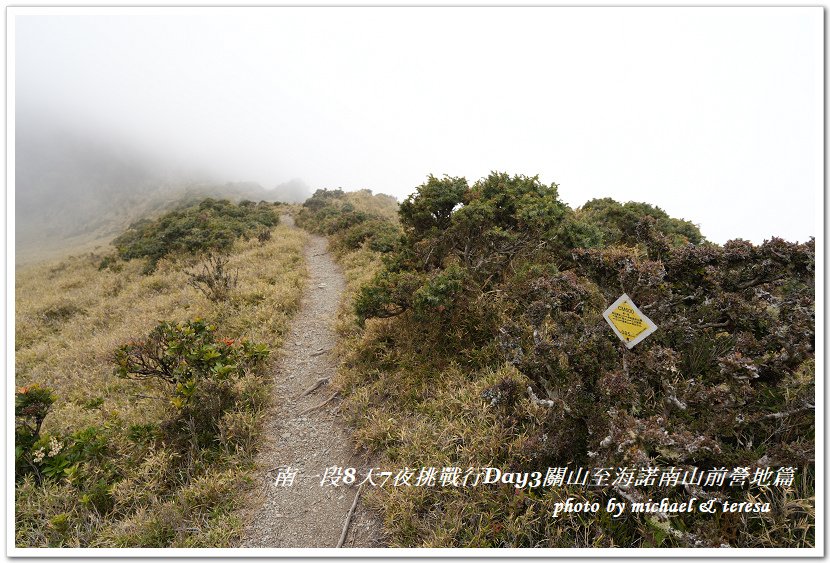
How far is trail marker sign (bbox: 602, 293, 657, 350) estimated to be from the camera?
322cm

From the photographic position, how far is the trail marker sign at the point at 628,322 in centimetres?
322

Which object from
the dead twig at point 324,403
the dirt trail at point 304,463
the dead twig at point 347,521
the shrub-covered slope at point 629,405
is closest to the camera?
the shrub-covered slope at point 629,405

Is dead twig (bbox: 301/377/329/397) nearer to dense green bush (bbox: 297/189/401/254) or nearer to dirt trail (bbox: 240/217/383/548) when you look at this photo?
dirt trail (bbox: 240/217/383/548)

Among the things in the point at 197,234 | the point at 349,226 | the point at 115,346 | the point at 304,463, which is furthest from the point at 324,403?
the point at 197,234

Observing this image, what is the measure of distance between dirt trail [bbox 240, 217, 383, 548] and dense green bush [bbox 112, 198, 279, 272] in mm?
11972

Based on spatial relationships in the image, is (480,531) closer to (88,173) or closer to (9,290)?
(9,290)

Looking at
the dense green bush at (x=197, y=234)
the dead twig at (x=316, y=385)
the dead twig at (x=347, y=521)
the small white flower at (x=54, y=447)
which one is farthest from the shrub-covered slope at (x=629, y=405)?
the dense green bush at (x=197, y=234)

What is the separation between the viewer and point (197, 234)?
1716 centimetres

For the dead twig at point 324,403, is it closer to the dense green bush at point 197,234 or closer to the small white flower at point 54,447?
the small white flower at point 54,447

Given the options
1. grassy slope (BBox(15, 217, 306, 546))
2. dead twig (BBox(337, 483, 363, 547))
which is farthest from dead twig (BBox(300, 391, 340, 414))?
dead twig (BBox(337, 483, 363, 547))

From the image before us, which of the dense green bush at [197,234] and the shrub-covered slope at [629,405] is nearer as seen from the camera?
the shrub-covered slope at [629,405]

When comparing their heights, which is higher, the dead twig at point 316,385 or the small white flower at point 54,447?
the dead twig at point 316,385

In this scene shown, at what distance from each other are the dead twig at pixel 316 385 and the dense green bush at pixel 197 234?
1274 centimetres

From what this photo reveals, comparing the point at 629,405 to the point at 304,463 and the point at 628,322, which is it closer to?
the point at 628,322
